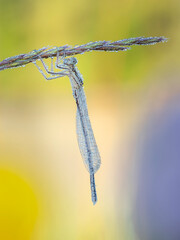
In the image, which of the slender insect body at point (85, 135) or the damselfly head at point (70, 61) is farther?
the slender insect body at point (85, 135)

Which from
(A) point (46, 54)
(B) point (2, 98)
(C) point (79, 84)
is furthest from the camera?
(B) point (2, 98)

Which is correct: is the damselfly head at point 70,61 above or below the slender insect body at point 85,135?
above

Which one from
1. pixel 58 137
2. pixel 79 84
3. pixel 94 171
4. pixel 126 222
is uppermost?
pixel 79 84

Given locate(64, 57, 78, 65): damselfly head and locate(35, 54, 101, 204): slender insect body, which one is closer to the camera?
locate(64, 57, 78, 65): damselfly head

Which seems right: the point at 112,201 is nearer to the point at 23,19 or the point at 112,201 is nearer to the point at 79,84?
the point at 79,84

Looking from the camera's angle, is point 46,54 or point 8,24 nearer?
point 46,54

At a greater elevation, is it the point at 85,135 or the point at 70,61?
the point at 70,61

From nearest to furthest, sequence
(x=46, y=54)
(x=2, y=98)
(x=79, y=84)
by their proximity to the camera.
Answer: (x=46, y=54) → (x=79, y=84) → (x=2, y=98)

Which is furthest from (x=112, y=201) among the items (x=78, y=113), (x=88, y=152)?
(x=78, y=113)

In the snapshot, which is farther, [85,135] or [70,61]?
[85,135]

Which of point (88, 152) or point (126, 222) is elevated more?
point (88, 152)

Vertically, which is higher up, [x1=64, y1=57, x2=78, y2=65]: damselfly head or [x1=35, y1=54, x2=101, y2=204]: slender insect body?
[x1=64, y1=57, x2=78, y2=65]: damselfly head
